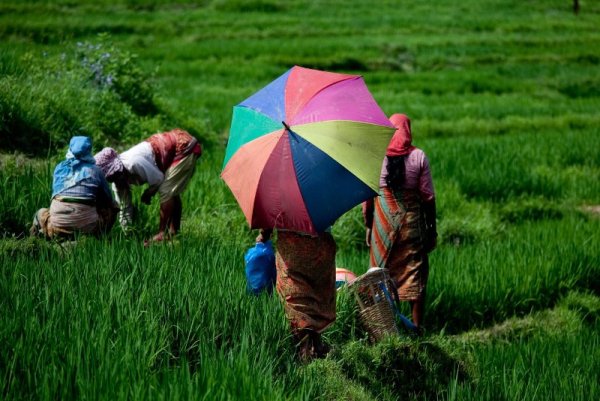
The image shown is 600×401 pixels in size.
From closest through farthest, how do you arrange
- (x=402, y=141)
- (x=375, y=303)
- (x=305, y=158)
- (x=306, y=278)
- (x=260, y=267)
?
(x=305, y=158), (x=306, y=278), (x=260, y=267), (x=375, y=303), (x=402, y=141)

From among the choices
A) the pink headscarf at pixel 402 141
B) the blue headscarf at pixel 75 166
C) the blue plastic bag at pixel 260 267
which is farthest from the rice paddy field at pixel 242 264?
the pink headscarf at pixel 402 141

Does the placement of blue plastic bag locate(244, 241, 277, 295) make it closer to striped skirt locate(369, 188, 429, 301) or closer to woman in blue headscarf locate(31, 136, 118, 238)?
striped skirt locate(369, 188, 429, 301)

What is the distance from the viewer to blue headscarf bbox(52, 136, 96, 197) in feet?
16.1

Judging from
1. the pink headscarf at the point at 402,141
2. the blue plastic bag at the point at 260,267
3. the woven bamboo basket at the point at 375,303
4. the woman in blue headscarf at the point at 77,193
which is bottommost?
the woven bamboo basket at the point at 375,303

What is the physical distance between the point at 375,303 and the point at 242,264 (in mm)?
1029

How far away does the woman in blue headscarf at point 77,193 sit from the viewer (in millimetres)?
4949

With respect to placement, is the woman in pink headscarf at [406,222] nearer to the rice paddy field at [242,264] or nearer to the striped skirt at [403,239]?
the striped skirt at [403,239]

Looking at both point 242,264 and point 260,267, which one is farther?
point 242,264

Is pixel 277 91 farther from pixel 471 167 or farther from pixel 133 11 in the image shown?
pixel 133 11

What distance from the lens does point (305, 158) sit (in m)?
3.64

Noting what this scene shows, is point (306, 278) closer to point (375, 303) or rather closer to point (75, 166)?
point (375, 303)

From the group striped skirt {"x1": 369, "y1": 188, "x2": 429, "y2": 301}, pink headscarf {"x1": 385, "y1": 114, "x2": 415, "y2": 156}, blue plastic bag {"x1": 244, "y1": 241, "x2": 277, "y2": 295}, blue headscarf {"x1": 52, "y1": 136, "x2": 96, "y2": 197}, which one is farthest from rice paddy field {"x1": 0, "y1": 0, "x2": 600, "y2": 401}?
pink headscarf {"x1": 385, "y1": 114, "x2": 415, "y2": 156}

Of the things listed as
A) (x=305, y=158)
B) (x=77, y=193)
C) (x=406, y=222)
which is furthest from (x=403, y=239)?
(x=77, y=193)

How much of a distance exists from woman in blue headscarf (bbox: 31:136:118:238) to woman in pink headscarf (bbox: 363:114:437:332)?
1854 millimetres
